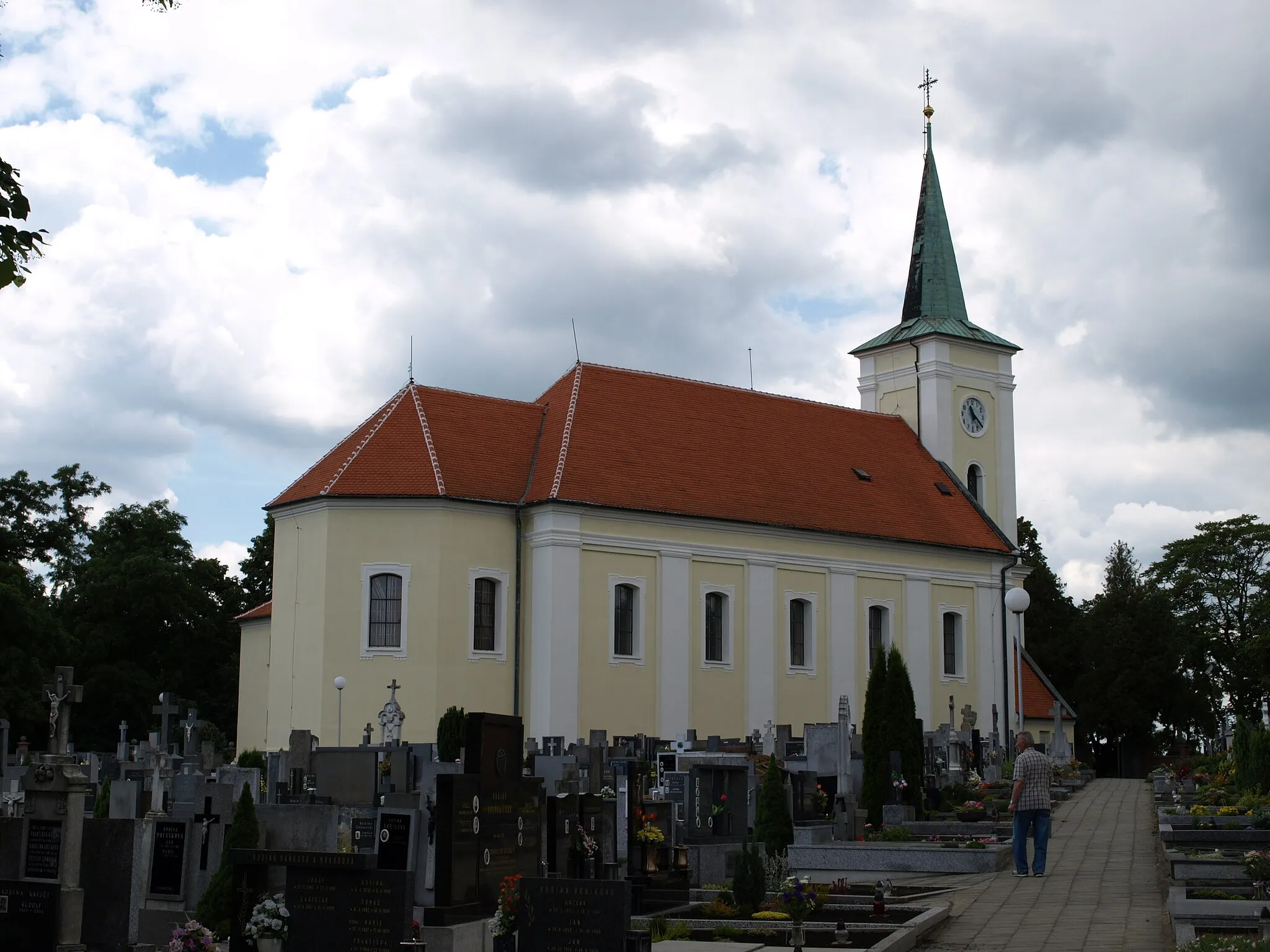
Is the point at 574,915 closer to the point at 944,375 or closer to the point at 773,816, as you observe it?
the point at 773,816

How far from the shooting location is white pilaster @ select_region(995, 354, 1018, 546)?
142ft

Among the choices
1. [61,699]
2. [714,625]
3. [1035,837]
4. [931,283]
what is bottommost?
[1035,837]

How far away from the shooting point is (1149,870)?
51.0 feet

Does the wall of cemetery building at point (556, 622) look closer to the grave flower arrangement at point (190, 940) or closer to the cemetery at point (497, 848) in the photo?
the cemetery at point (497, 848)

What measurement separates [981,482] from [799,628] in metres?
10.1

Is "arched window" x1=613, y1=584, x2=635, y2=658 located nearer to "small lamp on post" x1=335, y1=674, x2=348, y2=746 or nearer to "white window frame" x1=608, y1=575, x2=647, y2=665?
"white window frame" x1=608, y1=575, x2=647, y2=665

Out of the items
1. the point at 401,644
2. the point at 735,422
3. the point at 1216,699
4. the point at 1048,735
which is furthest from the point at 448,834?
the point at 1216,699

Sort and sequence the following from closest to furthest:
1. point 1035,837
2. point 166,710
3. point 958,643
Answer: point 1035,837 → point 166,710 → point 958,643

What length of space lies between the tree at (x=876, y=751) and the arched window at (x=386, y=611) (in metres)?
12.6

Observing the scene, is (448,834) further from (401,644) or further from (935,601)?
(935,601)

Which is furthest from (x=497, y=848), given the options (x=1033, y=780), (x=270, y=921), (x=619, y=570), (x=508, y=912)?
(x=619, y=570)

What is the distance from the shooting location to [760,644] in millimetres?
34750

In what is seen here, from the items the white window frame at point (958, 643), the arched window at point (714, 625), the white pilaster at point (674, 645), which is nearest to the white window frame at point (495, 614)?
the white pilaster at point (674, 645)

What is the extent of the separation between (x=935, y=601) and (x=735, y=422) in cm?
715
